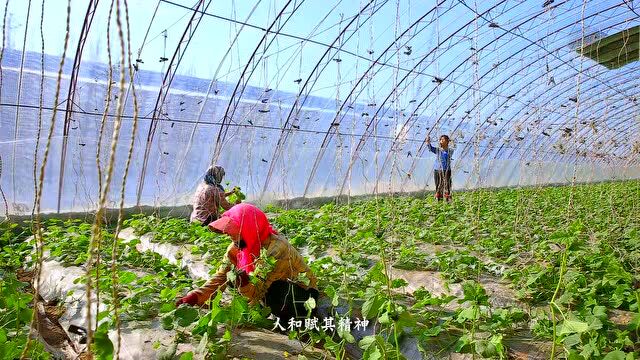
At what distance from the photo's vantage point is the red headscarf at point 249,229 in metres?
2.91

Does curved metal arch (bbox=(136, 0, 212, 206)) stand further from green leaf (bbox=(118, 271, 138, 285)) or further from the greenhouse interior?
green leaf (bbox=(118, 271, 138, 285))

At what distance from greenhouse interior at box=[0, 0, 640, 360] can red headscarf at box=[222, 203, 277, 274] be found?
0.01m

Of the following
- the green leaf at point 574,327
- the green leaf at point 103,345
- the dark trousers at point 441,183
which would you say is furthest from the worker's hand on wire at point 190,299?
the dark trousers at point 441,183

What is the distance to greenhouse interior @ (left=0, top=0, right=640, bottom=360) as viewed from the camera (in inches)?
94.4

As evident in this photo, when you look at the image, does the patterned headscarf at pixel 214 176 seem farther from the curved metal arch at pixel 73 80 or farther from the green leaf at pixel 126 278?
the green leaf at pixel 126 278

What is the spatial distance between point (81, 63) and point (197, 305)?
5.60m

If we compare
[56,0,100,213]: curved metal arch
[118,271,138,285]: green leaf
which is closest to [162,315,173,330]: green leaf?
[118,271,138,285]: green leaf

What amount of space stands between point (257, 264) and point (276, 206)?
5620mm

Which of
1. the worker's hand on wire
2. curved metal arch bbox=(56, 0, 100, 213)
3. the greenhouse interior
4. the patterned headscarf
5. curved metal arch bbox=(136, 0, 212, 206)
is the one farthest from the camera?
curved metal arch bbox=(136, 0, 212, 206)

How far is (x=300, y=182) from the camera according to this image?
1084cm

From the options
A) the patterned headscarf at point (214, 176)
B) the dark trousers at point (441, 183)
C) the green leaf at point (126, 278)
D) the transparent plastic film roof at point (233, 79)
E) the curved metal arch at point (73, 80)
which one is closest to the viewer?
the green leaf at point (126, 278)

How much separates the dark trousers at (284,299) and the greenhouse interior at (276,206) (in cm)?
2

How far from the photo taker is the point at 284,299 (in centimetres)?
298

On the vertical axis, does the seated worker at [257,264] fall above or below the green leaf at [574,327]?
below
